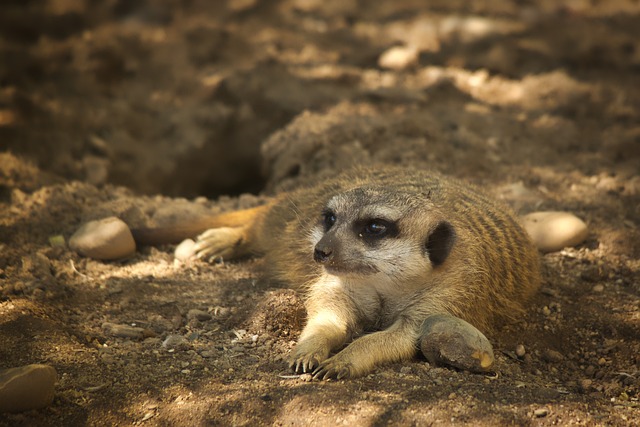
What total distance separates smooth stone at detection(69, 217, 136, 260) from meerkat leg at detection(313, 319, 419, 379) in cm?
145

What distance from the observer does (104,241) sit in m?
3.30

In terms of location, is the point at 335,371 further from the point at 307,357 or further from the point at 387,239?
the point at 387,239

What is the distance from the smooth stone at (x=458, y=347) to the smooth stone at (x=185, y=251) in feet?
4.81

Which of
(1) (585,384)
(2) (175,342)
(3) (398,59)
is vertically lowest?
(1) (585,384)

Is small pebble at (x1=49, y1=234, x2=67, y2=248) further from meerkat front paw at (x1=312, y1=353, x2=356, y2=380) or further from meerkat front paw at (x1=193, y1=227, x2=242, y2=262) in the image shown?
meerkat front paw at (x1=312, y1=353, x2=356, y2=380)

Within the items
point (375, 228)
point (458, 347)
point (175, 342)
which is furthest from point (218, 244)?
point (458, 347)

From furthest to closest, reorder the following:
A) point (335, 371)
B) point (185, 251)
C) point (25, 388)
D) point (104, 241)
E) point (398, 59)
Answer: point (398, 59) < point (185, 251) < point (104, 241) < point (335, 371) < point (25, 388)

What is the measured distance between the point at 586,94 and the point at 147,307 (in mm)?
3740

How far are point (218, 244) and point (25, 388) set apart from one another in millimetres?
1547

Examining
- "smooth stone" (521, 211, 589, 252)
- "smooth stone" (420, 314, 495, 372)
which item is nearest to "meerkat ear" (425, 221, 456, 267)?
"smooth stone" (420, 314, 495, 372)

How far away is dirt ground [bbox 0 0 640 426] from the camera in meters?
2.26

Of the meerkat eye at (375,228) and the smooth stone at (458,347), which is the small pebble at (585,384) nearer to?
the smooth stone at (458,347)

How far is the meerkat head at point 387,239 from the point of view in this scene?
2.51m

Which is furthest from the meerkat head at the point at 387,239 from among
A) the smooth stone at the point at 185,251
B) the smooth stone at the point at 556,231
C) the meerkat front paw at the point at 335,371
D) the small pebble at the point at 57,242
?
the small pebble at the point at 57,242
